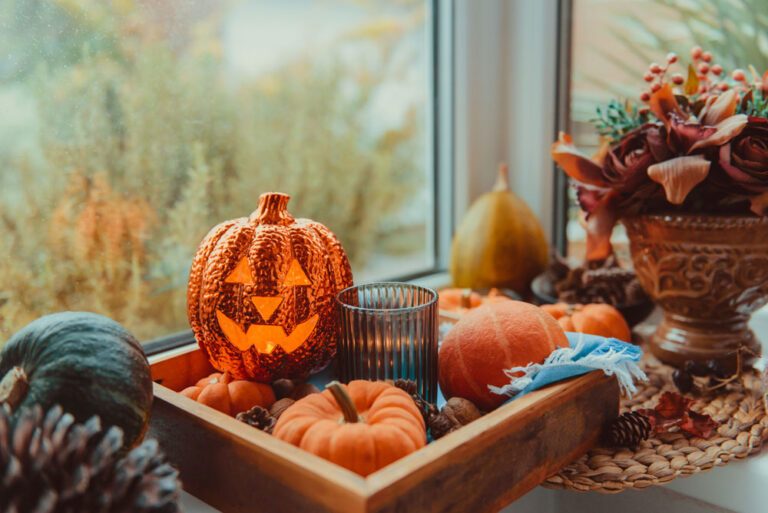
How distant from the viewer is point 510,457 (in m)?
0.62

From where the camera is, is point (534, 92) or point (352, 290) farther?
point (534, 92)

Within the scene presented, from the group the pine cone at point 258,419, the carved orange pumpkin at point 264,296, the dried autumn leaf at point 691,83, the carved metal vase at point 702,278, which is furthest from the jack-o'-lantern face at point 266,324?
the dried autumn leaf at point 691,83

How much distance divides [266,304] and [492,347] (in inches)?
10.0

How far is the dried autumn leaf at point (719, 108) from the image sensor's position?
0.85 m

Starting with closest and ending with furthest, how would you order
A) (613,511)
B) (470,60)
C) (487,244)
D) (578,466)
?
(578,466) < (613,511) < (487,244) < (470,60)

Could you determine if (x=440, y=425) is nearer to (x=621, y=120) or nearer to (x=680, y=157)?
(x=680, y=157)

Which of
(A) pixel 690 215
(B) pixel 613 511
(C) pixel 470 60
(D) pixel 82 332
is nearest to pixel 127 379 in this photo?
(D) pixel 82 332

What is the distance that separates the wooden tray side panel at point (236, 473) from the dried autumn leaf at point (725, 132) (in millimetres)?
615

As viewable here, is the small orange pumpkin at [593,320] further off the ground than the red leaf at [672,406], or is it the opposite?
the small orange pumpkin at [593,320]

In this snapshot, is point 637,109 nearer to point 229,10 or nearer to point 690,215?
point 690,215

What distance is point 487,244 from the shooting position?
1.23 meters

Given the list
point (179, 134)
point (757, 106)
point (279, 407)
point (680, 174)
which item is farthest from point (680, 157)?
point (179, 134)

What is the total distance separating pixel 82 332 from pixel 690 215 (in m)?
0.73

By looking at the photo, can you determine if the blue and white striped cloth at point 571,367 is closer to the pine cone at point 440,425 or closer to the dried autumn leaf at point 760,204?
the pine cone at point 440,425
